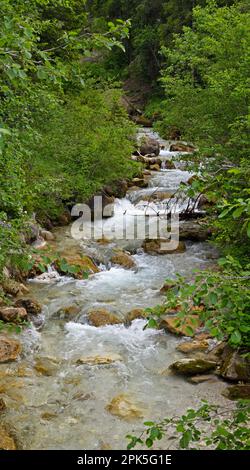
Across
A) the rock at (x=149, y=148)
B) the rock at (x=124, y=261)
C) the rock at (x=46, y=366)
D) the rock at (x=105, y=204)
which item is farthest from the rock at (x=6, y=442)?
the rock at (x=149, y=148)

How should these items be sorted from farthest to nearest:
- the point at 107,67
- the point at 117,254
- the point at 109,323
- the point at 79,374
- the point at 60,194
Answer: the point at 107,67 → the point at 60,194 → the point at 117,254 → the point at 109,323 → the point at 79,374

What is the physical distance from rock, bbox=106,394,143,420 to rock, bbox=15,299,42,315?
3363 millimetres

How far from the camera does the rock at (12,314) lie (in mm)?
8383

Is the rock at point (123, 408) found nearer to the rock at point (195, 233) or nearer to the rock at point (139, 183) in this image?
the rock at point (195, 233)

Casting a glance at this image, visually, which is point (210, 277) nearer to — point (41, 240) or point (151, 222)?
point (41, 240)

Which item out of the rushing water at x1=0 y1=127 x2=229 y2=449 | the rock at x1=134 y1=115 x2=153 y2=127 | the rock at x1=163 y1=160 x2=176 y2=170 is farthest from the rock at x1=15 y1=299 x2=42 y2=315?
the rock at x1=134 y1=115 x2=153 y2=127

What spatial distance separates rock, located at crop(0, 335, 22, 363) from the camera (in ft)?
25.3

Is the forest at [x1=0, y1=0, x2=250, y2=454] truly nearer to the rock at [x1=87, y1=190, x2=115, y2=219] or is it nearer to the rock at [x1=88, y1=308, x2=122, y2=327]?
the rock at [x1=88, y1=308, x2=122, y2=327]

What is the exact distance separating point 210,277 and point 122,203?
1669cm

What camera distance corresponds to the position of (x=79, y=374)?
7.48m

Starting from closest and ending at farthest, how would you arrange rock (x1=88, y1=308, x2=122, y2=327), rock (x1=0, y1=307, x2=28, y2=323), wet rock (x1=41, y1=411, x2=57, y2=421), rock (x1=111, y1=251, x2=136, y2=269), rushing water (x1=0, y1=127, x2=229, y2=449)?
rushing water (x1=0, y1=127, x2=229, y2=449) → wet rock (x1=41, y1=411, x2=57, y2=421) → rock (x1=0, y1=307, x2=28, y2=323) → rock (x1=88, y1=308, x2=122, y2=327) → rock (x1=111, y1=251, x2=136, y2=269)

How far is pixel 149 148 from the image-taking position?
2595 centimetres

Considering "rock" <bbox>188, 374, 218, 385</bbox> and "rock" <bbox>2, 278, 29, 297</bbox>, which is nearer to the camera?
"rock" <bbox>188, 374, 218, 385</bbox>
